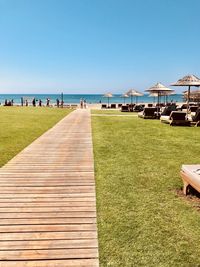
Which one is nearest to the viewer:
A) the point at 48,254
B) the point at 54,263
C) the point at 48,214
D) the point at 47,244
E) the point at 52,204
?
the point at 54,263

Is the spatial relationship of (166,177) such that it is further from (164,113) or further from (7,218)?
(164,113)

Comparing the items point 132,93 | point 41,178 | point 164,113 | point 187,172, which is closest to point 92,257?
point 187,172

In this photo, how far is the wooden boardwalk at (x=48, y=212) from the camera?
3.53m

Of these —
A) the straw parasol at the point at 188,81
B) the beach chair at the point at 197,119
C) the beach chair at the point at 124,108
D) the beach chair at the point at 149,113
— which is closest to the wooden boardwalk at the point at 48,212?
the beach chair at the point at 197,119

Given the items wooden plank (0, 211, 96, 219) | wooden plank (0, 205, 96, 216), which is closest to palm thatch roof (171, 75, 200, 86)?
wooden plank (0, 205, 96, 216)

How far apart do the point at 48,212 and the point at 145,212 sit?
1.50 m

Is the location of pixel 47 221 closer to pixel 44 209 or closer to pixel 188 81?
pixel 44 209

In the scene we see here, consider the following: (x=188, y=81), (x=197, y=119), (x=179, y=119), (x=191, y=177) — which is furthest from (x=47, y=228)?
(x=188, y=81)

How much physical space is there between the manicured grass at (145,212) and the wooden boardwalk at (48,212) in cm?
23

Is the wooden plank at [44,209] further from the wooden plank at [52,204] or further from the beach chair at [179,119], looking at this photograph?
the beach chair at [179,119]

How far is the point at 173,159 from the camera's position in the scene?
887cm

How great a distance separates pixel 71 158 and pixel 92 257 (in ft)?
17.6

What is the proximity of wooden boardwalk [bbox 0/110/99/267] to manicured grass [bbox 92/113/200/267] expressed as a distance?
0.23 meters

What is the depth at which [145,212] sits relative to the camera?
16.1 ft
